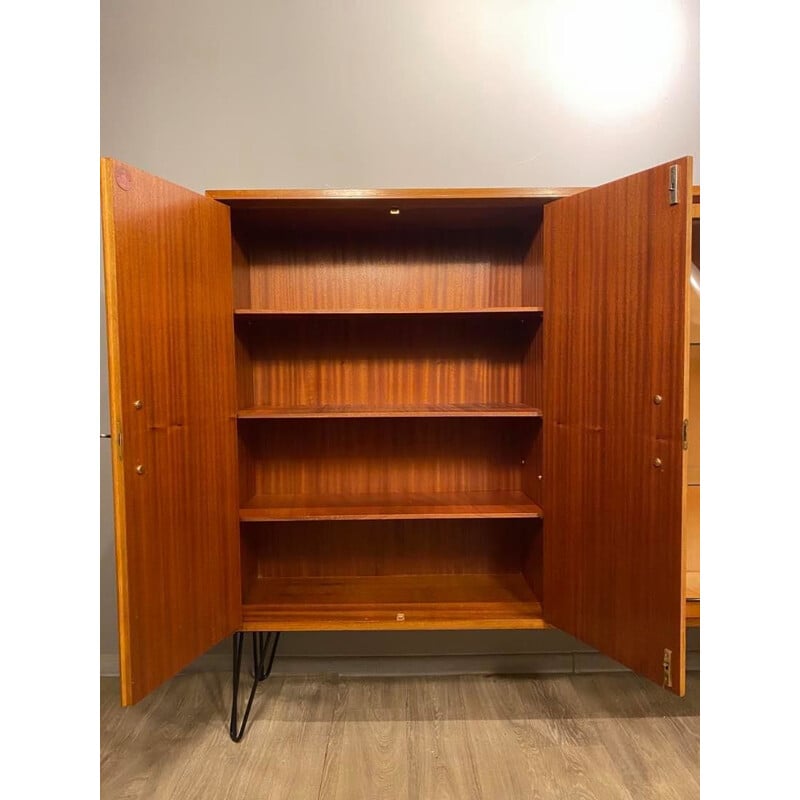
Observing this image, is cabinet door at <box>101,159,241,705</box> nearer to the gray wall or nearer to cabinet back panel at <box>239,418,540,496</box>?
cabinet back panel at <box>239,418,540,496</box>

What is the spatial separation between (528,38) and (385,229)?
35.6 inches

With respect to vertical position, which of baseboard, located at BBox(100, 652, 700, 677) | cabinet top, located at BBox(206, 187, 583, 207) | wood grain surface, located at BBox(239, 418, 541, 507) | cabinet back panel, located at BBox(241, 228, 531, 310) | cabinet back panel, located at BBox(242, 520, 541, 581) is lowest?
baseboard, located at BBox(100, 652, 700, 677)

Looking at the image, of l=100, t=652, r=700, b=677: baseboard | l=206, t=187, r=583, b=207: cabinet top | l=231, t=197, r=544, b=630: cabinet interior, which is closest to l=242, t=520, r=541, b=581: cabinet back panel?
l=231, t=197, r=544, b=630: cabinet interior

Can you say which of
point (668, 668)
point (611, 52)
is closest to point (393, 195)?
point (611, 52)

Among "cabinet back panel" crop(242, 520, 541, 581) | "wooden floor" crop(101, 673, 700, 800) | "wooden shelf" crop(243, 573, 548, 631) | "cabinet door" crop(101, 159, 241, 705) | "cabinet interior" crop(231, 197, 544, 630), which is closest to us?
"cabinet door" crop(101, 159, 241, 705)

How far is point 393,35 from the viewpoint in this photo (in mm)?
2023

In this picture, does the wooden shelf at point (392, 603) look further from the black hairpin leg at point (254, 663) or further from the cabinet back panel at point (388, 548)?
the black hairpin leg at point (254, 663)

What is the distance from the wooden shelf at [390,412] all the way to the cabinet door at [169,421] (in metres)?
0.14

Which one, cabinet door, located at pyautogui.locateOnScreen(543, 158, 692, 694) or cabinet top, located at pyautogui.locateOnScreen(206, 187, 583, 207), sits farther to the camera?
cabinet top, located at pyautogui.locateOnScreen(206, 187, 583, 207)

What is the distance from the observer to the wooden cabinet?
1330mm

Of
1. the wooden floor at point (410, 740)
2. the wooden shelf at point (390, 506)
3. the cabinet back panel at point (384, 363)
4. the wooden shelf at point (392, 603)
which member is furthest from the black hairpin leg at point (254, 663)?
the cabinet back panel at point (384, 363)

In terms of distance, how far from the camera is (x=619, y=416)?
1.46 metres

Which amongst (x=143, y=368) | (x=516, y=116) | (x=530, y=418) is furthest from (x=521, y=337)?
(x=143, y=368)

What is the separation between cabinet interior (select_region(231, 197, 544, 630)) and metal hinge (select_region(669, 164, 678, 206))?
0.64 m
